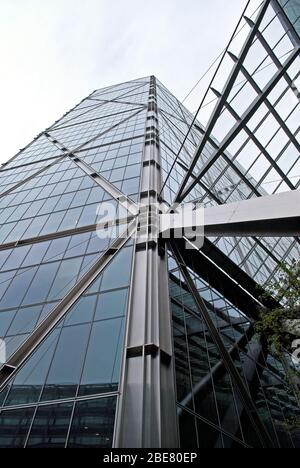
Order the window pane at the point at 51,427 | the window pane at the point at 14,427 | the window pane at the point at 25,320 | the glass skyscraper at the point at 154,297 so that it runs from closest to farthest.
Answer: the window pane at the point at 51,427 < the window pane at the point at 14,427 < the glass skyscraper at the point at 154,297 < the window pane at the point at 25,320

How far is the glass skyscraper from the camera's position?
932 centimetres

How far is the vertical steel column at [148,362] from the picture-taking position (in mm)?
8070

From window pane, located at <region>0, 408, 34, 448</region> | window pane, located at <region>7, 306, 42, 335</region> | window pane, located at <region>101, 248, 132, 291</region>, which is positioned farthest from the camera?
window pane, located at <region>101, 248, 132, 291</region>

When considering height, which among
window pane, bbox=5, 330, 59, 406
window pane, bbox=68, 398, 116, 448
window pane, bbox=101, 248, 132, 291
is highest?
window pane, bbox=101, 248, 132, 291

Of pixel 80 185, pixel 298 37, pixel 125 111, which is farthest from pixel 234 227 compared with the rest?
pixel 125 111

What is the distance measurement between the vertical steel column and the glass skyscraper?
1.5 inches

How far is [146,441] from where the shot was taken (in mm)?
7766

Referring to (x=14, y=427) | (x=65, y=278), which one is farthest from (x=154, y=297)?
(x=14, y=427)

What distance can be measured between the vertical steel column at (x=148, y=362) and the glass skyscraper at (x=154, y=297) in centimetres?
4

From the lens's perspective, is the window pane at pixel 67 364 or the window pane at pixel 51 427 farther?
the window pane at pixel 67 364

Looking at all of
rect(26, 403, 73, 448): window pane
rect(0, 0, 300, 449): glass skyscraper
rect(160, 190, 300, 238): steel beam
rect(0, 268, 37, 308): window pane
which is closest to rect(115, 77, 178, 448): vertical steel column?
rect(0, 0, 300, 449): glass skyscraper

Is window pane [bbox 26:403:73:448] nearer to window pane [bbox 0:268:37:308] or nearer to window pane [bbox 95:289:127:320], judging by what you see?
window pane [bbox 95:289:127:320]

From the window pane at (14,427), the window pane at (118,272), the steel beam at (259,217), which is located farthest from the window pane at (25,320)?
the steel beam at (259,217)

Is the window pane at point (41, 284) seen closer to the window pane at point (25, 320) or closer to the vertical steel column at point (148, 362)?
the window pane at point (25, 320)
